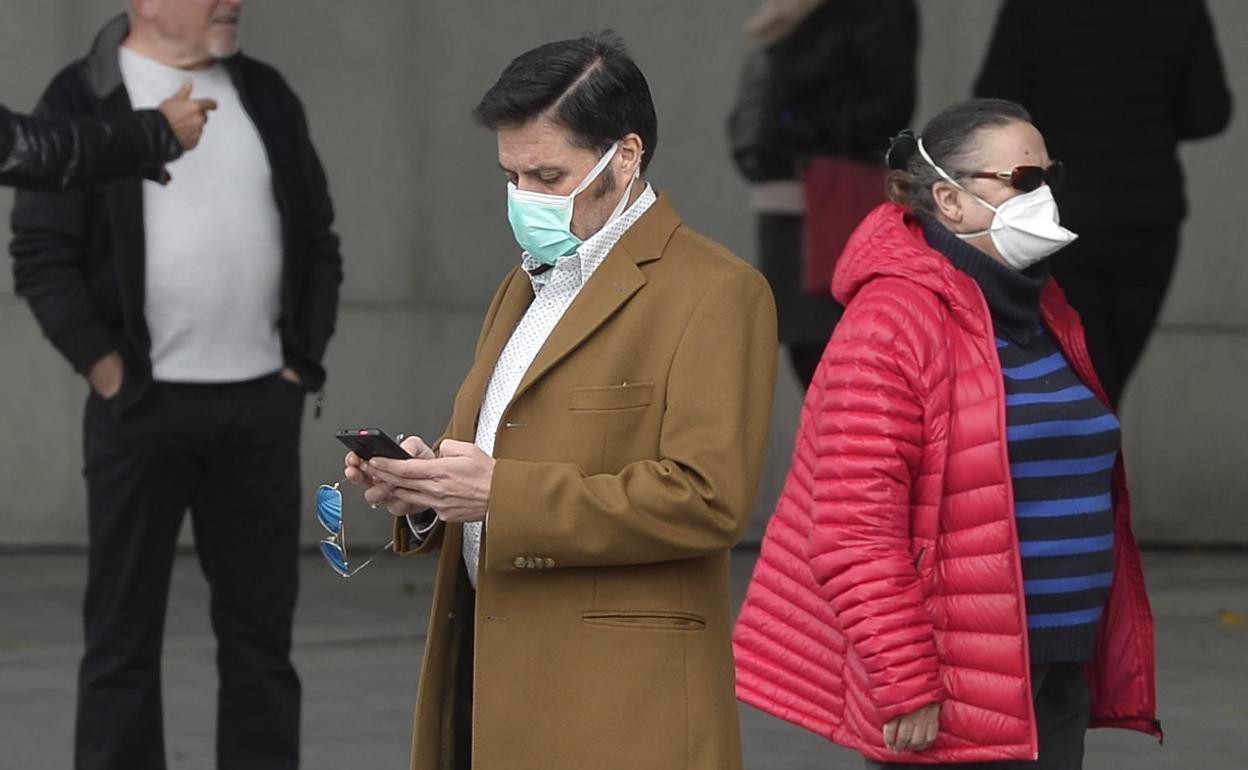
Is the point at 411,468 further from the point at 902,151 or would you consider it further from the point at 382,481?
the point at 902,151

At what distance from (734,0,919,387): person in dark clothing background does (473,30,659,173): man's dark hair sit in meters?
4.00

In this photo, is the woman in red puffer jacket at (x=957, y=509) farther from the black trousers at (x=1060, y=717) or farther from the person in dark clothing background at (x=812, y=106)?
the person in dark clothing background at (x=812, y=106)

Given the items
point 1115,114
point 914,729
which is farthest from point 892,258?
point 1115,114

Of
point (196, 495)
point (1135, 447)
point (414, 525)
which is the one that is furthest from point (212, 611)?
point (1135, 447)

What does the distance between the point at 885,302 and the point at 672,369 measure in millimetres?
639

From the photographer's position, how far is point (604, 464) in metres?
3.57

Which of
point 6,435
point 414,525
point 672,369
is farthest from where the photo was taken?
point 6,435

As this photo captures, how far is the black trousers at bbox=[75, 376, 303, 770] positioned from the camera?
18.2ft

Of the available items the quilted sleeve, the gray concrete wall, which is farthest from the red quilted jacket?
the gray concrete wall

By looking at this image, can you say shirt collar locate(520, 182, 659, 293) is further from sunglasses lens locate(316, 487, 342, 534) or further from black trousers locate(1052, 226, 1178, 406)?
black trousers locate(1052, 226, 1178, 406)

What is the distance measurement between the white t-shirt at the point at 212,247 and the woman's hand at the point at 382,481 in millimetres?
2039

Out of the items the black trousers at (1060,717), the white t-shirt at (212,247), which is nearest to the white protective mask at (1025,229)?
the black trousers at (1060,717)

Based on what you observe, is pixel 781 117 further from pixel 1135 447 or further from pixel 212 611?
pixel 212 611

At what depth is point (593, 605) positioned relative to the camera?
141 inches
